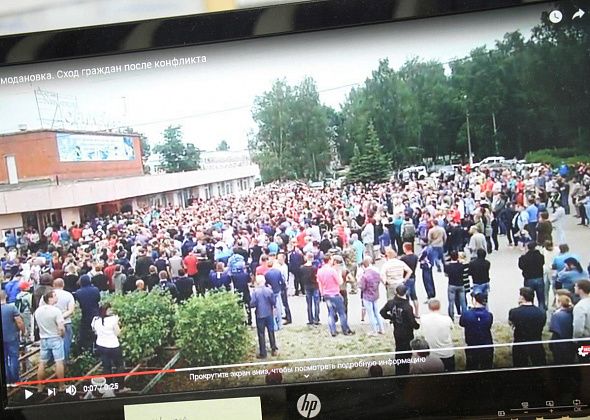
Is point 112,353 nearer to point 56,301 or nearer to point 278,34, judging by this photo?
point 56,301

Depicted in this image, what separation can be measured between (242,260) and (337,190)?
0.65 feet

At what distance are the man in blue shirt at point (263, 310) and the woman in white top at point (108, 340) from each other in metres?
0.23

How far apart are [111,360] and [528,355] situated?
0.69 meters

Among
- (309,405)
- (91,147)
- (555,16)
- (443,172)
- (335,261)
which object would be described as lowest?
(309,405)

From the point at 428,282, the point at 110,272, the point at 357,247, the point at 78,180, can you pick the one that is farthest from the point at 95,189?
the point at 428,282

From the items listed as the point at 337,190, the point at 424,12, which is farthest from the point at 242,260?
the point at 424,12

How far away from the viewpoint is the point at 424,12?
3.40ft

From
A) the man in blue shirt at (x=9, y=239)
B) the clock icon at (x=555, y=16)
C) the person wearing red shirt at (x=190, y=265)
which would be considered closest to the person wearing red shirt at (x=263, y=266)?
the person wearing red shirt at (x=190, y=265)

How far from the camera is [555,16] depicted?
1.03m

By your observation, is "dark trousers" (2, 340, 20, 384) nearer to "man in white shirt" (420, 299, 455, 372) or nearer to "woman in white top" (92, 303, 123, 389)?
"woman in white top" (92, 303, 123, 389)

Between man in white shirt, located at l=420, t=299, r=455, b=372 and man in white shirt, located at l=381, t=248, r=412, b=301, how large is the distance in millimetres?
60

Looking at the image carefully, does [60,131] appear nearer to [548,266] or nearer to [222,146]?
[222,146]

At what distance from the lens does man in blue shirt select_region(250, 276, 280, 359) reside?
105cm

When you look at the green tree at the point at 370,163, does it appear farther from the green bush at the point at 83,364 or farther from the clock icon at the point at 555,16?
the green bush at the point at 83,364
